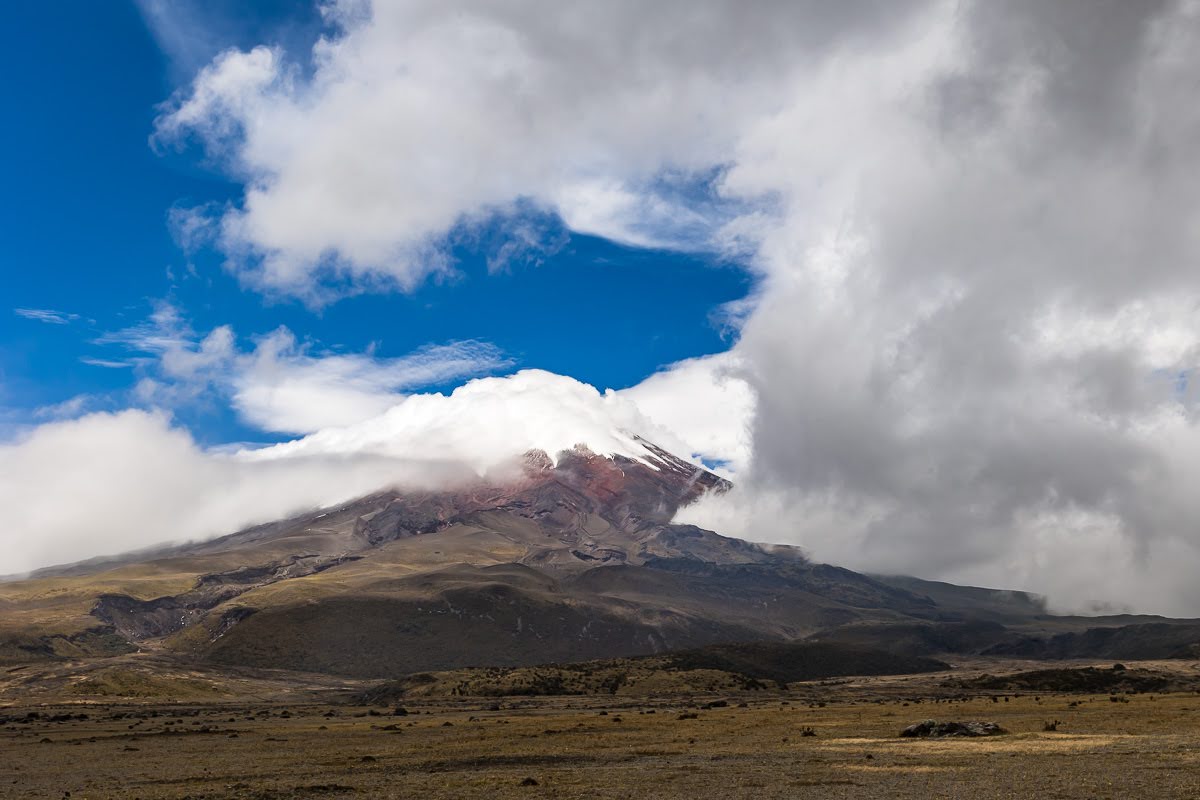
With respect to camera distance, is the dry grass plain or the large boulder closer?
the dry grass plain

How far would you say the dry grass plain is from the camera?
119 feet

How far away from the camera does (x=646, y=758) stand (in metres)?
50.0

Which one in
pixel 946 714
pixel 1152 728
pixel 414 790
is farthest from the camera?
pixel 946 714

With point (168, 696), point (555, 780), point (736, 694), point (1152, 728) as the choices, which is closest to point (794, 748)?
point (555, 780)

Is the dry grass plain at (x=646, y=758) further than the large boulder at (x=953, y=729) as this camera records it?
No

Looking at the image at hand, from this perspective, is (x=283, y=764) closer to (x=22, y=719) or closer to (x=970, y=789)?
(x=970, y=789)

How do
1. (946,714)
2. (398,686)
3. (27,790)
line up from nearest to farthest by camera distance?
(27,790) < (946,714) < (398,686)

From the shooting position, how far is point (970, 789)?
33156 mm

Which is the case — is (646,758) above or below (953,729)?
below

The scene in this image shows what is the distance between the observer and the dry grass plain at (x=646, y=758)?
36.2m

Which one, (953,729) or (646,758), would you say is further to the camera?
(953,729)

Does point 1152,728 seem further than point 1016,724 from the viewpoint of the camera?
No

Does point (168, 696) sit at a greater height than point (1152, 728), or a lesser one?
lesser

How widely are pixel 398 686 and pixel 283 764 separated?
131 m
